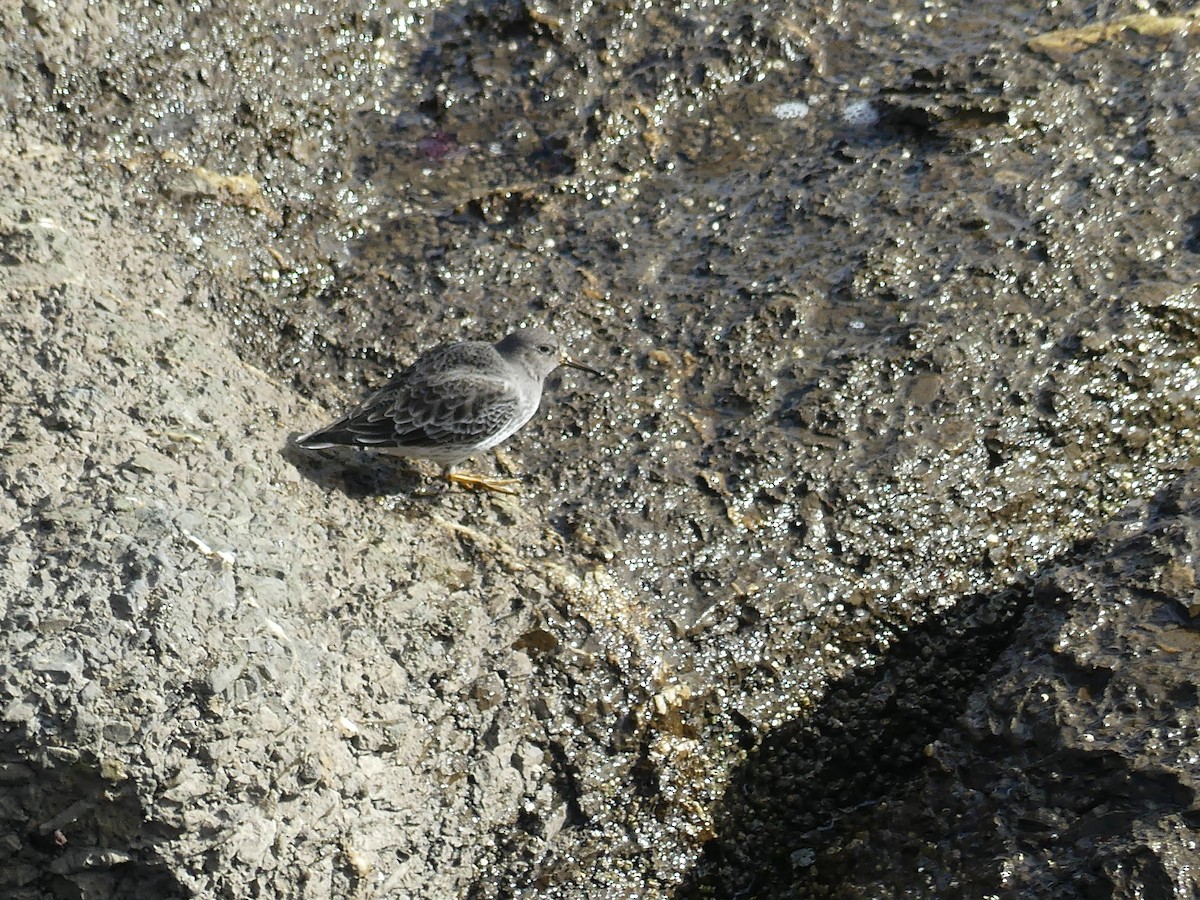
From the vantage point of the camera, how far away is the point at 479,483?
5.63 m

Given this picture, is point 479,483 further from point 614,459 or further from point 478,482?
point 614,459

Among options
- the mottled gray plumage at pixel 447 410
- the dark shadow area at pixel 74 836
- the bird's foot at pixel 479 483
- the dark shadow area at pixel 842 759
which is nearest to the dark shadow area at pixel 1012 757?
the dark shadow area at pixel 842 759

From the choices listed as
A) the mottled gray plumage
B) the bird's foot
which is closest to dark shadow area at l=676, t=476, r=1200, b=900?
the bird's foot

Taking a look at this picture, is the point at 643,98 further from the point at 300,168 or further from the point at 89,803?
the point at 89,803

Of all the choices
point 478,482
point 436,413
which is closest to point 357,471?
point 436,413

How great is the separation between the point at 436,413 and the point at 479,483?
0.39m

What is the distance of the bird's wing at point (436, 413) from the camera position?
5461mm

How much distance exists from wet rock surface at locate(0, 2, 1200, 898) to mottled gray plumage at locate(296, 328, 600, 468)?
0.22 metres

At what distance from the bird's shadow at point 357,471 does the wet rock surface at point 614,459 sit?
0.02 m

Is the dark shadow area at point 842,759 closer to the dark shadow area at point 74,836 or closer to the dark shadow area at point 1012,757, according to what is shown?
the dark shadow area at point 1012,757

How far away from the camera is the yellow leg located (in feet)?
18.4

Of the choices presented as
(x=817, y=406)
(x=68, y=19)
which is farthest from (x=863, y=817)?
(x=68, y=19)

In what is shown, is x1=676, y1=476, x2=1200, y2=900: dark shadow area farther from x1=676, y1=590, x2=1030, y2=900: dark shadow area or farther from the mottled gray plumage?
the mottled gray plumage

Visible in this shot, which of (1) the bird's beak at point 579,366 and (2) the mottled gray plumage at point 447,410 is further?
(1) the bird's beak at point 579,366
